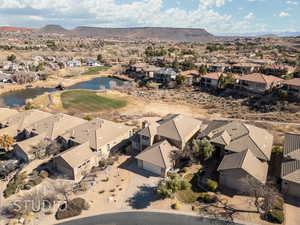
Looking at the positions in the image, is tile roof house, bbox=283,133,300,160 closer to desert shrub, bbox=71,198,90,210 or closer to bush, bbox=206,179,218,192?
bush, bbox=206,179,218,192

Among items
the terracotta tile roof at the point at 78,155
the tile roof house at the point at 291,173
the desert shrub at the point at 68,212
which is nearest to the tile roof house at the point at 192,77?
the tile roof house at the point at 291,173

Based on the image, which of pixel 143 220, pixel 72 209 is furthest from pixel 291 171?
pixel 72 209

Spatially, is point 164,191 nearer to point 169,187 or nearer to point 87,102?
point 169,187

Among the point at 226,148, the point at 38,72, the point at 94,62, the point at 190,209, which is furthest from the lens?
the point at 94,62

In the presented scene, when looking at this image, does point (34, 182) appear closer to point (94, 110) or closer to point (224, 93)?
point (94, 110)

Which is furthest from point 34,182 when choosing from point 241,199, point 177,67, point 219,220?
point 177,67

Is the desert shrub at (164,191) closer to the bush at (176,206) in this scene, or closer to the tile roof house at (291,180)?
the bush at (176,206)

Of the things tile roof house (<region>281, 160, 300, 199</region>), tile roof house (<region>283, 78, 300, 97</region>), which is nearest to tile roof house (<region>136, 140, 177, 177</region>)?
tile roof house (<region>281, 160, 300, 199</region>)
